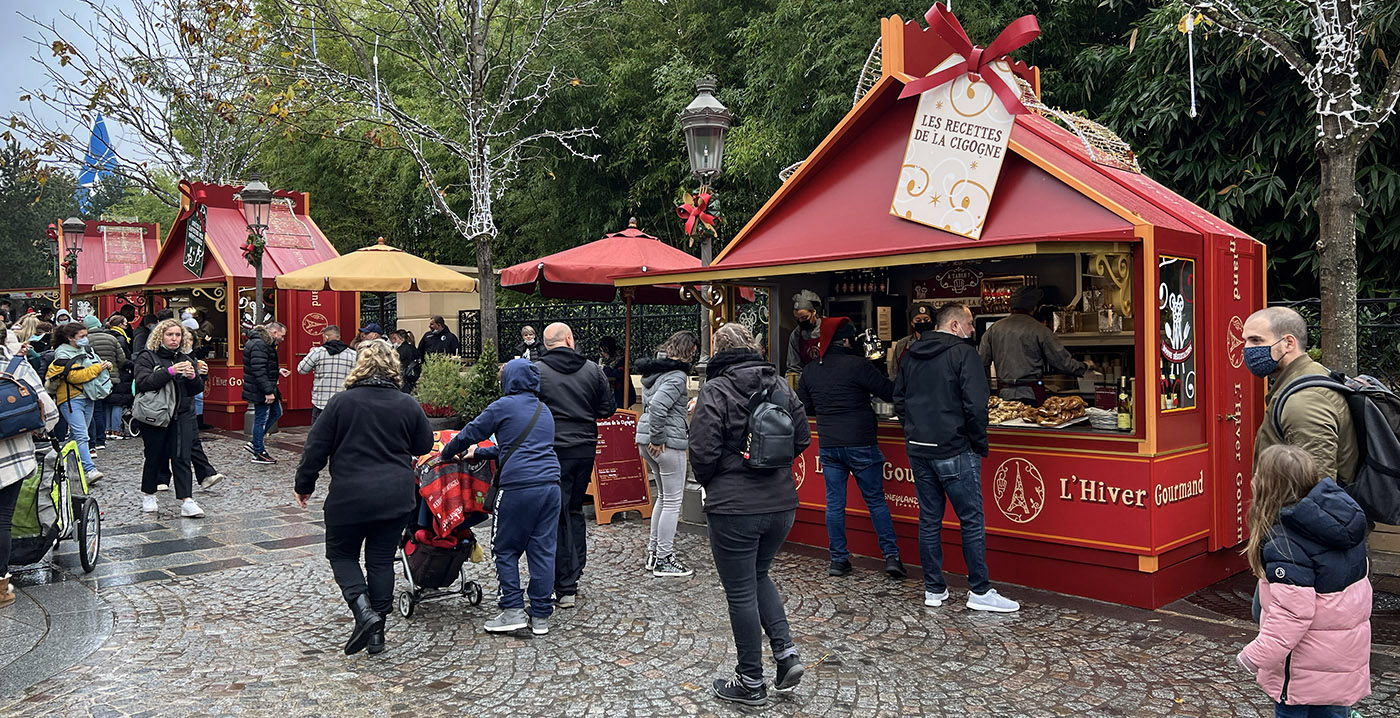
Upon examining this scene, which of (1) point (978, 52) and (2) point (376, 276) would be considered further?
(2) point (376, 276)

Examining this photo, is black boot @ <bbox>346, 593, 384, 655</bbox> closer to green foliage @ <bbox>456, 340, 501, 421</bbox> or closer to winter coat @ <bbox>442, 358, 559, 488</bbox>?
winter coat @ <bbox>442, 358, 559, 488</bbox>

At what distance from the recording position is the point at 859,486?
289 inches

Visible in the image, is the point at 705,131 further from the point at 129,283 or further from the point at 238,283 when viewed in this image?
the point at 129,283

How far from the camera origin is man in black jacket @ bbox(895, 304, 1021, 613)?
6.39 m

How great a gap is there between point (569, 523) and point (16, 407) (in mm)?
3372

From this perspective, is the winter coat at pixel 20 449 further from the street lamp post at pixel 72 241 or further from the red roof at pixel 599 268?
the street lamp post at pixel 72 241

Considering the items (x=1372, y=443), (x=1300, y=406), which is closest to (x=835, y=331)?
(x=1300, y=406)

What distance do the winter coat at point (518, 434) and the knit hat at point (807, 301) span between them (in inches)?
137

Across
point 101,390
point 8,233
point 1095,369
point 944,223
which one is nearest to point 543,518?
point 944,223

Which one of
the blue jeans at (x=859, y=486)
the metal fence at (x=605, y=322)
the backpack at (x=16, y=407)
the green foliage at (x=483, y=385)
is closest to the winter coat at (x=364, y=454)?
the backpack at (x=16, y=407)

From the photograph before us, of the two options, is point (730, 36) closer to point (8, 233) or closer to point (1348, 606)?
point (1348, 606)

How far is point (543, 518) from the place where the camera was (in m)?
5.94

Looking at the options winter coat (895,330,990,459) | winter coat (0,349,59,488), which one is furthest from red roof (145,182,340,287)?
winter coat (895,330,990,459)

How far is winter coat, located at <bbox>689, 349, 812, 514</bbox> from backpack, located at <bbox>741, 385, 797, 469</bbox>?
0.11ft
